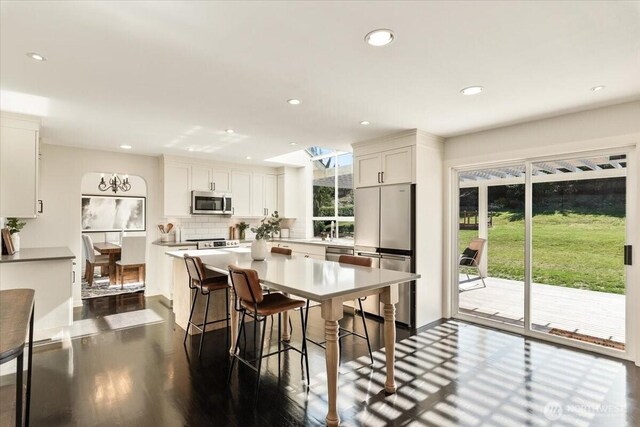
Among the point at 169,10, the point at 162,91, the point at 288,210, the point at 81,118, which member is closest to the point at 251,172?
the point at 288,210

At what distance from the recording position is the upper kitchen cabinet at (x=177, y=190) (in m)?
5.45

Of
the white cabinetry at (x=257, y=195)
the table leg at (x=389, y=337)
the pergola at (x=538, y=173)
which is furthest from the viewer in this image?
the white cabinetry at (x=257, y=195)

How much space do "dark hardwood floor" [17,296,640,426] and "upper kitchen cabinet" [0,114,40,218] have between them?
1.49 m

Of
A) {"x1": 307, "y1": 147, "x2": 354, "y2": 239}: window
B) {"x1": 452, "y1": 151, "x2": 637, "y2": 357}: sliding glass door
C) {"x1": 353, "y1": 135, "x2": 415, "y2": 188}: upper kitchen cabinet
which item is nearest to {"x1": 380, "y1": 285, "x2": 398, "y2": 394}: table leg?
{"x1": 353, "y1": 135, "x2": 415, "y2": 188}: upper kitchen cabinet

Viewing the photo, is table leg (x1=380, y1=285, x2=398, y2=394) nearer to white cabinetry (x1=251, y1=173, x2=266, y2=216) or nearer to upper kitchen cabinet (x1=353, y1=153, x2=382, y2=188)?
upper kitchen cabinet (x1=353, y1=153, x2=382, y2=188)

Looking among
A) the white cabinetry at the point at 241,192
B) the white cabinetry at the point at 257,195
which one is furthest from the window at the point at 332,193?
the white cabinetry at the point at 241,192

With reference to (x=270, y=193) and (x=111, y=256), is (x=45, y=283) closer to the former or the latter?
(x=111, y=256)

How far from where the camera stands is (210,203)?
5840 mm

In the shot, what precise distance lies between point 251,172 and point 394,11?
5088 millimetres

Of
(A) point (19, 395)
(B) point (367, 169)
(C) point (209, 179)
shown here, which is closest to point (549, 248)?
(B) point (367, 169)

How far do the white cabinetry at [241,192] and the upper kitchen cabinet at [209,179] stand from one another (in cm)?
15

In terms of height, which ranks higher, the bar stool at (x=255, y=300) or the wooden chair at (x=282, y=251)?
the wooden chair at (x=282, y=251)

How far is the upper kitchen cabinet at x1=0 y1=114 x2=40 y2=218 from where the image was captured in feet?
11.0

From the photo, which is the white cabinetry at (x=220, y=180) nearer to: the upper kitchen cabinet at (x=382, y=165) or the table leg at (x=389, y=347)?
the upper kitchen cabinet at (x=382, y=165)
